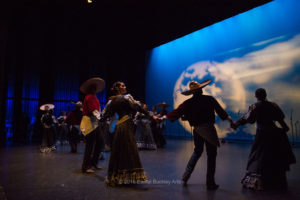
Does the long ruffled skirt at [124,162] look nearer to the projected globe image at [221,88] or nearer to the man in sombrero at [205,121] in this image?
the man in sombrero at [205,121]

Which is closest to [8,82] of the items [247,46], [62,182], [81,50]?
[81,50]

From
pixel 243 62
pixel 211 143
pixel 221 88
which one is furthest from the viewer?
pixel 221 88

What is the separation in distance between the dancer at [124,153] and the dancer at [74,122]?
12.5 ft

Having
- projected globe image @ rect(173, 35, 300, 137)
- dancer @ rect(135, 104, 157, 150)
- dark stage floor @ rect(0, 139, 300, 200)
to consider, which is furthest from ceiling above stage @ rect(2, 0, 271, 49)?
dark stage floor @ rect(0, 139, 300, 200)

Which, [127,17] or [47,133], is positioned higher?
[127,17]

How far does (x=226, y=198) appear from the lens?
258 cm

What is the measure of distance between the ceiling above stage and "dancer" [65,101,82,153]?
450 cm

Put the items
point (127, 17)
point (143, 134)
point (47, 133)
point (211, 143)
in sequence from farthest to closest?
point (127, 17)
point (143, 134)
point (47, 133)
point (211, 143)

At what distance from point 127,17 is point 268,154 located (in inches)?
382

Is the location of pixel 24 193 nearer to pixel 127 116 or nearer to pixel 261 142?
pixel 127 116

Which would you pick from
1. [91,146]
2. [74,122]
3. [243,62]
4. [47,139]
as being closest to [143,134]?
[74,122]

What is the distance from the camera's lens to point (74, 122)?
6805mm

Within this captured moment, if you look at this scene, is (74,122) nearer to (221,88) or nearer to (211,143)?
(211,143)

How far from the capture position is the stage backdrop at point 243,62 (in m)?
8.59
